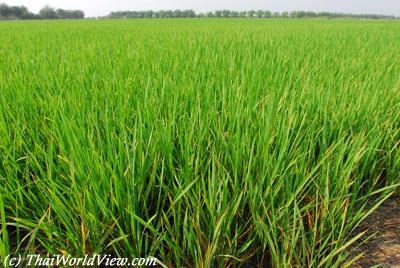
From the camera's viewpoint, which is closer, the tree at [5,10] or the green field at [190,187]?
the green field at [190,187]

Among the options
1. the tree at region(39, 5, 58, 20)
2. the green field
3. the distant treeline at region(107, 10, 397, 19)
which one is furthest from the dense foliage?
the green field

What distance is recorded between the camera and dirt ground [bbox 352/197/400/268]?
0.71 m

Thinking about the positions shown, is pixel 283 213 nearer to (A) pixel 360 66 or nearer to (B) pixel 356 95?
(B) pixel 356 95

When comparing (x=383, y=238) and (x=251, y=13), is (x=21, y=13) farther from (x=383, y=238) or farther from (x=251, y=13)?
(x=383, y=238)

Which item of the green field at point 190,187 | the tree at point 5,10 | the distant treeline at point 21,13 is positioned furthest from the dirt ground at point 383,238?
the tree at point 5,10

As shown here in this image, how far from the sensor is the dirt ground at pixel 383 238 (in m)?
0.71

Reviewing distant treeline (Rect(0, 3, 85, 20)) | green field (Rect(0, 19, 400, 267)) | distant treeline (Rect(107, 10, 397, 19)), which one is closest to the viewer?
green field (Rect(0, 19, 400, 267))

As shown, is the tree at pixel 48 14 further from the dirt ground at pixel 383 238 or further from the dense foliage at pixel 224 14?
the dirt ground at pixel 383 238

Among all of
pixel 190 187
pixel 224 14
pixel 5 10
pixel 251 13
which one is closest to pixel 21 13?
pixel 5 10

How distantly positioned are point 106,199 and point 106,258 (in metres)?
0.13

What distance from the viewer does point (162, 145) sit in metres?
0.80

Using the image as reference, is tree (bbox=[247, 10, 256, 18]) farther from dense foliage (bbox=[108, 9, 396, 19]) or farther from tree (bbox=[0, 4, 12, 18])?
tree (bbox=[0, 4, 12, 18])

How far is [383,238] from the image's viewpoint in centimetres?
80

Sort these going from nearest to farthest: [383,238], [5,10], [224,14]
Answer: [383,238]
[5,10]
[224,14]
